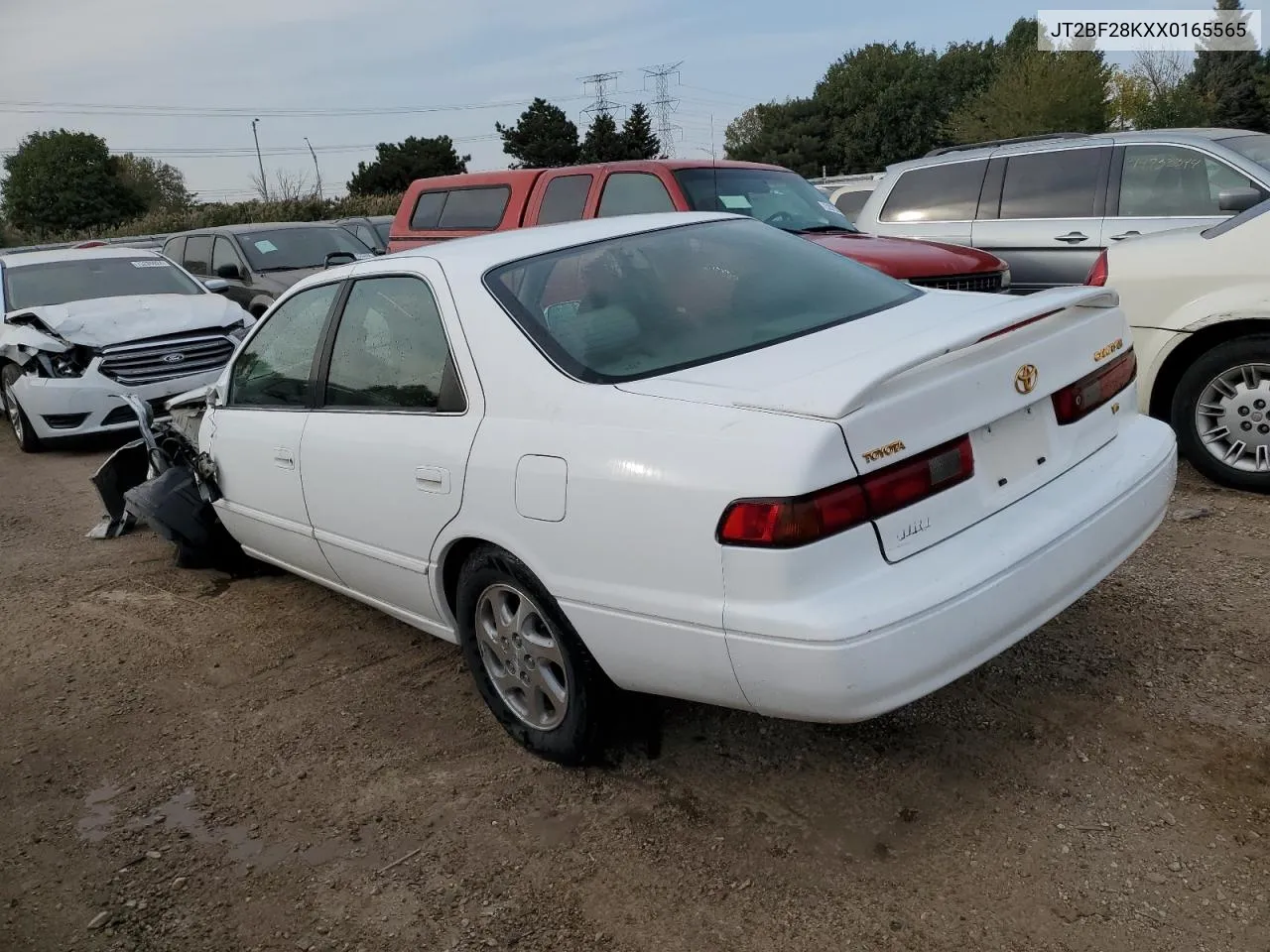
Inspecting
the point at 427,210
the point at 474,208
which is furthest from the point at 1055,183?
the point at 427,210

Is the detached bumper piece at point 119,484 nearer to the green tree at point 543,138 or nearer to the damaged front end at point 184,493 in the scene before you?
the damaged front end at point 184,493

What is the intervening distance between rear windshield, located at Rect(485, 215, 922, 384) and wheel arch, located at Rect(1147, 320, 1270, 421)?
227 cm

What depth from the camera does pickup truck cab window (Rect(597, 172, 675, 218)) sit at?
794cm

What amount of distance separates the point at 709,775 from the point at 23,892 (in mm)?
1966

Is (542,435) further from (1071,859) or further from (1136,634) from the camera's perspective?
(1136,634)

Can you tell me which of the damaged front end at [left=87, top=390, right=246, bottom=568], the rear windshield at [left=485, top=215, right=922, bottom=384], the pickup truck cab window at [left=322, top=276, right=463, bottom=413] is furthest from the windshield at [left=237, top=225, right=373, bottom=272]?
the rear windshield at [left=485, top=215, right=922, bottom=384]

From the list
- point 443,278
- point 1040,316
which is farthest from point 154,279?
point 1040,316

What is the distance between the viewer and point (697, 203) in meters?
7.93

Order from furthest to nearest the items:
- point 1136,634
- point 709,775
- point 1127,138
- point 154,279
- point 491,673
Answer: point 154,279 → point 1127,138 → point 1136,634 → point 491,673 → point 709,775

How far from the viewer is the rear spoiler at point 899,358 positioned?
8.00 ft

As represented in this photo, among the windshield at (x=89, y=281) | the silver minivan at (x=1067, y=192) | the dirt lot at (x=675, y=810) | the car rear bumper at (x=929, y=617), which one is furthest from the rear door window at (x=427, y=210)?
the car rear bumper at (x=929, y=617)

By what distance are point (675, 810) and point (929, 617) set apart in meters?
1.00

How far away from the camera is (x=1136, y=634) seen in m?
3.69

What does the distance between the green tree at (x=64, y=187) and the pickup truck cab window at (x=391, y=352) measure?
215 feet
